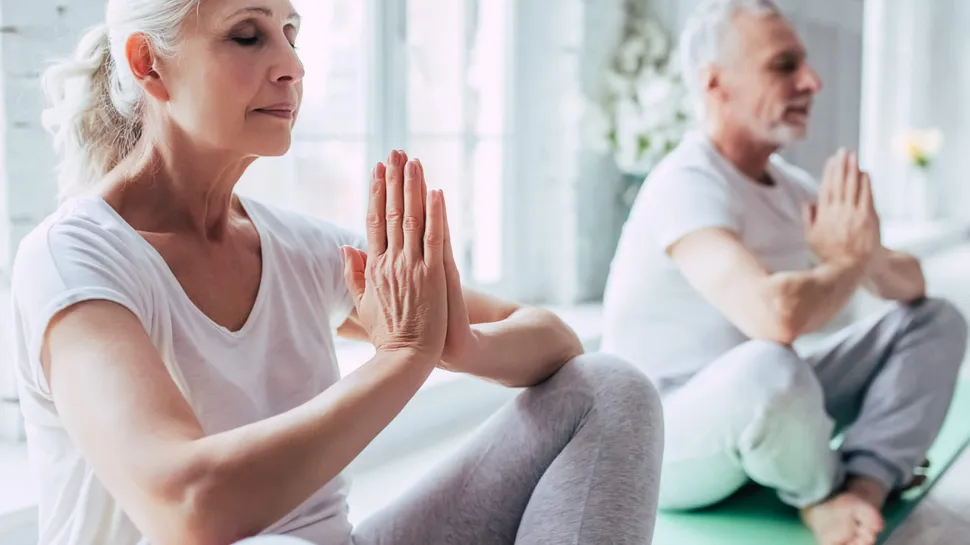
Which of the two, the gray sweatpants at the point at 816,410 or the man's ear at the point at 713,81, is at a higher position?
the man's ear at the point at 713,81

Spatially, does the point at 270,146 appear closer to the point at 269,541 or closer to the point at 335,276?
the point at 335,276

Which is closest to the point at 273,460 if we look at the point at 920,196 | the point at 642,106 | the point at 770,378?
the point at 770,378

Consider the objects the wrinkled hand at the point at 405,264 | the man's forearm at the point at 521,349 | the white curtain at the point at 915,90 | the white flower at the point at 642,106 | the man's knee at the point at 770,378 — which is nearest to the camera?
the wrinkled hand at the point at 405,264

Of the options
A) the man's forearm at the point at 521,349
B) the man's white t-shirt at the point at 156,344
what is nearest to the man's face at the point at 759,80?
the man's forearm at the point at 521,349

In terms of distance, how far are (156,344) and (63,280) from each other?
0.42 feet

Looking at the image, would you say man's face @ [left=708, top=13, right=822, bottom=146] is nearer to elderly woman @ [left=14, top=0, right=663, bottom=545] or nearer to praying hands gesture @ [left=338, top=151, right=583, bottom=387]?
elderly woman @ [left=14, top=0, right=663, bottom=545]

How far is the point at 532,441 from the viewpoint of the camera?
134 cm

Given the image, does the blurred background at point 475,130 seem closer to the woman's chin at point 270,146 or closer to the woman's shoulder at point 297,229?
the woman's shoulder at point 297,229

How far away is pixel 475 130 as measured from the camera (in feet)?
11.5

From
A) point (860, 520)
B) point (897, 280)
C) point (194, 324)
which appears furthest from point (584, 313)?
point (194, 324)

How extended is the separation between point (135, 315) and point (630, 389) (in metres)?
0.63

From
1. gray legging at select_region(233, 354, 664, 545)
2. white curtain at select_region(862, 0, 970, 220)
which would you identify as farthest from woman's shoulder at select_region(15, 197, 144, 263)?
white curtain at select_region(862, 0, 970, 220)

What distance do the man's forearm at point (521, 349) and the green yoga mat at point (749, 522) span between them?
2.48 feet

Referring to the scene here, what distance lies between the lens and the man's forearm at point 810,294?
1.92 meters
